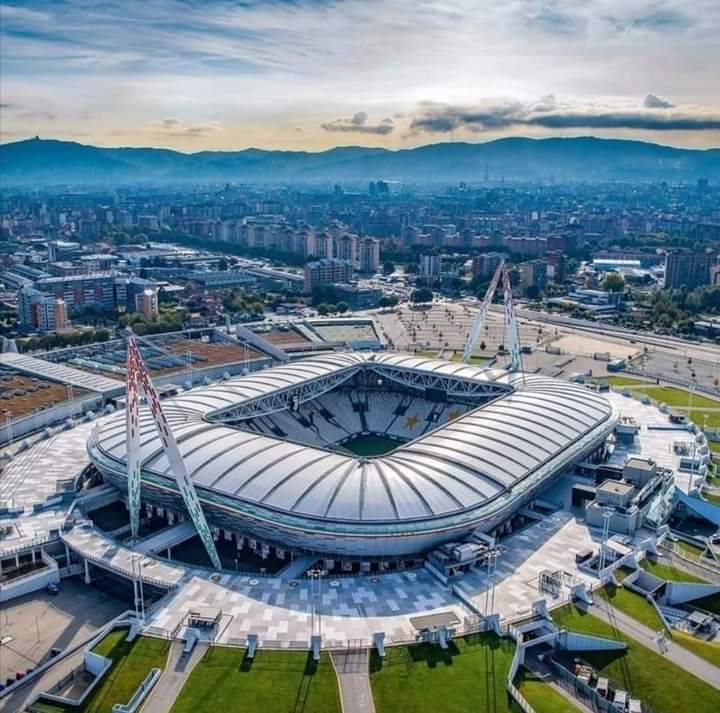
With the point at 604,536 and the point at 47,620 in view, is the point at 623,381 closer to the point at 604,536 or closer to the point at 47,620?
the point at 604,536

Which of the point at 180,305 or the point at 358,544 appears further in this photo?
the point at 180,305

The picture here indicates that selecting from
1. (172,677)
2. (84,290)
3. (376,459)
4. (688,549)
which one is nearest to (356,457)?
(376,459)

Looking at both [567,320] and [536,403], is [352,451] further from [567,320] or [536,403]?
[567,320]

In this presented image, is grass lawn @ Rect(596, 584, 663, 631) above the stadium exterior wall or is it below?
below

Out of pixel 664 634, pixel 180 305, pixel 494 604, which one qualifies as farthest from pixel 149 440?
pixel 180 305

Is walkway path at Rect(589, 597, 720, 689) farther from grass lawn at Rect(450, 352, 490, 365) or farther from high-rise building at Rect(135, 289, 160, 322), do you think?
high-rise building at Rect(135, 289, 160, 322)

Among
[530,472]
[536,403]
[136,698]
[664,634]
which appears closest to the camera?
[136,698]

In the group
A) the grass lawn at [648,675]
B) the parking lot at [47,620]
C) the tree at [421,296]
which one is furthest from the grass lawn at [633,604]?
the tree at [421,296]

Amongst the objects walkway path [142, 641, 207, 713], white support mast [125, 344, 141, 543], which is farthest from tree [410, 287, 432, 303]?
walkway path [142, 641, 207, 713]
